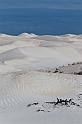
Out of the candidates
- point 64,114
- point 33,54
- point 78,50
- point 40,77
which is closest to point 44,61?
point 33,54

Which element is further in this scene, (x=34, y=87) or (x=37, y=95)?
(x=34, y=87)

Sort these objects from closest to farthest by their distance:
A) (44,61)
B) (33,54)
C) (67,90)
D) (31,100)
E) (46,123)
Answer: (46,123) → (31,100) → (67,90) → (44,61) → (33,54)

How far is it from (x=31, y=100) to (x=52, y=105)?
34.7 inches

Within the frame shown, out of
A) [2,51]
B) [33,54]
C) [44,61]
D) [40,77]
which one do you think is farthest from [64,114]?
[2,51]

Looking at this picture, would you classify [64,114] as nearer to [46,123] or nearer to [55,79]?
[46,123]

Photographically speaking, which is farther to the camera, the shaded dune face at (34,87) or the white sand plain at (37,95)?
the shaded dune face at (34,87)

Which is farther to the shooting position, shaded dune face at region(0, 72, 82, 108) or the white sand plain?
shaded dune face at region(0, 72, 82, 108)

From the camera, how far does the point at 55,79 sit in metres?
11.8

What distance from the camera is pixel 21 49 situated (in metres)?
23.6

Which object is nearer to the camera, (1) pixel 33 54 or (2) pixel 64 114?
(2) pixel 64 114

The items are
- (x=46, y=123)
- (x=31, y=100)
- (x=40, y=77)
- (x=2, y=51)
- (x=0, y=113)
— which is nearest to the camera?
(x=46, y=123)

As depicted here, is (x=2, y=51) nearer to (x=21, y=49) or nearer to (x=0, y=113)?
(x=21, y=49)

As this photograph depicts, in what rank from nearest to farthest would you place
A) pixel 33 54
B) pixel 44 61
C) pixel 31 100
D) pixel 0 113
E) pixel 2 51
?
pixel 0 113 < pixel 31 100 < pixel 44 61 < pixel 33 54 < pixel 2 51

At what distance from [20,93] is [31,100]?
554 millimetres
